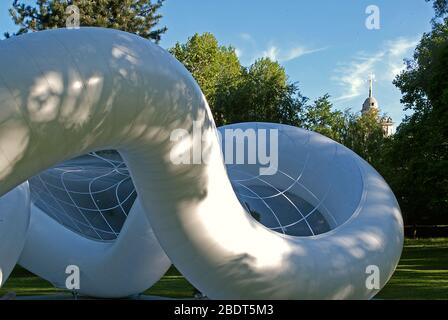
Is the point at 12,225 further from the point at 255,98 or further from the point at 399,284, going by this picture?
the point at 255,98

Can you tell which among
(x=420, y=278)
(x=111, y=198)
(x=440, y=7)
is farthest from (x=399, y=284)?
(x=440, y=7)

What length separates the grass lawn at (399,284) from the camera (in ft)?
51.0

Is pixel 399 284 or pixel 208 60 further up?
pixel 208 60

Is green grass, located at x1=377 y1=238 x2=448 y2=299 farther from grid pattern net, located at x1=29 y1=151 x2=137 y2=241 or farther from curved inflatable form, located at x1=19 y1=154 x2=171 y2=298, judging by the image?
grid pattern net, located at x1=29 y1=151 x2=137 y2=241

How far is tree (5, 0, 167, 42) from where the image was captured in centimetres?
3341

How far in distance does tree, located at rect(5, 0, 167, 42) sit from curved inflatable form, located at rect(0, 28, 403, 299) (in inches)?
945

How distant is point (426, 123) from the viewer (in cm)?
2730

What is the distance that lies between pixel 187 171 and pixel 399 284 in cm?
1217

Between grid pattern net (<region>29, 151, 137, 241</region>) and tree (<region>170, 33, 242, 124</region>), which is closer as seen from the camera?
grid pattern net (<region>29, 151, 137, 241</region>)

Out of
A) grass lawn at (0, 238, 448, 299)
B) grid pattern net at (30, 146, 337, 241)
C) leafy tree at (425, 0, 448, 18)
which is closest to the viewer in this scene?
grid pattern net at (30, 146, 337, 241)

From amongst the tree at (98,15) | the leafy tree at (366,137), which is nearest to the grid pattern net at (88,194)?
the tree at (98,15)

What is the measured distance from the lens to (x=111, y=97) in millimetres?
6031

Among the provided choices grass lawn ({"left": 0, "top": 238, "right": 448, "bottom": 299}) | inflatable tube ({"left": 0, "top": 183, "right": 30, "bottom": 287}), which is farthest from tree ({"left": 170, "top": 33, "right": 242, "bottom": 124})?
inflatable tube ({"left": 0, "top": 183, "right": 30, "bottom": 287})

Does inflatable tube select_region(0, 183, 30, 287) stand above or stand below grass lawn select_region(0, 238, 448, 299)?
above
